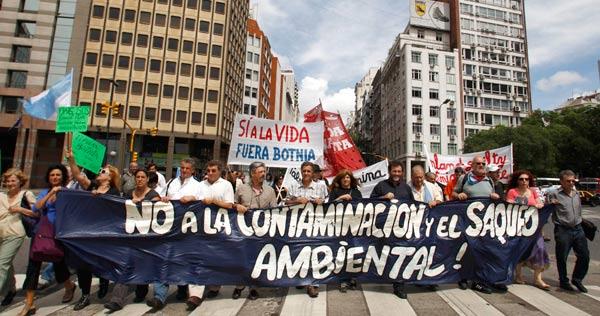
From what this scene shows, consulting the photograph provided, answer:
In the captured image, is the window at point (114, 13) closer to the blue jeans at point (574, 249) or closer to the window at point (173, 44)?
the window at point (173, 44)

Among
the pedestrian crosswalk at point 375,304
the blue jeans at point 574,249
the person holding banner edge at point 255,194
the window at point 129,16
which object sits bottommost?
the pedestrian crosswalk at point 375,304

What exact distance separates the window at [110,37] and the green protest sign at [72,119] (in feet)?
128

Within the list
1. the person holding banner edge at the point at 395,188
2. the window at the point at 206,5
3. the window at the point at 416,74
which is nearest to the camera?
the person holding banner edge at the point at 395,188

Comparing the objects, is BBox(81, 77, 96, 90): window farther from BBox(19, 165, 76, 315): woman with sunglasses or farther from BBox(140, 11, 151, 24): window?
BBox(19, 165, 76, 315): woman with sunglasses

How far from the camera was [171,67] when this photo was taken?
132 ft

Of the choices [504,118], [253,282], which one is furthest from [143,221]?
[504,118]

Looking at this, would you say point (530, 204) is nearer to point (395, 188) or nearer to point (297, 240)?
point (395, 188)

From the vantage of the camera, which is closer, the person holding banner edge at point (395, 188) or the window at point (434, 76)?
the person holding banner edge at point (395, 188)

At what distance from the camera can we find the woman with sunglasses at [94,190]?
4352 mm

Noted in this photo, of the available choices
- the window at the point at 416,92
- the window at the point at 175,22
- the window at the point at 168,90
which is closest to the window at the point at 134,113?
the window at the point at 168,90

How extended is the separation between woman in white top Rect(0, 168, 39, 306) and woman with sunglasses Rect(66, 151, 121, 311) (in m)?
0.74

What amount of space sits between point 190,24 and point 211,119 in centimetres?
1170

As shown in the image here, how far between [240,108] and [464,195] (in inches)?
1946

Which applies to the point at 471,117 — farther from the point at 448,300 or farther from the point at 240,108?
the point at 448,300
